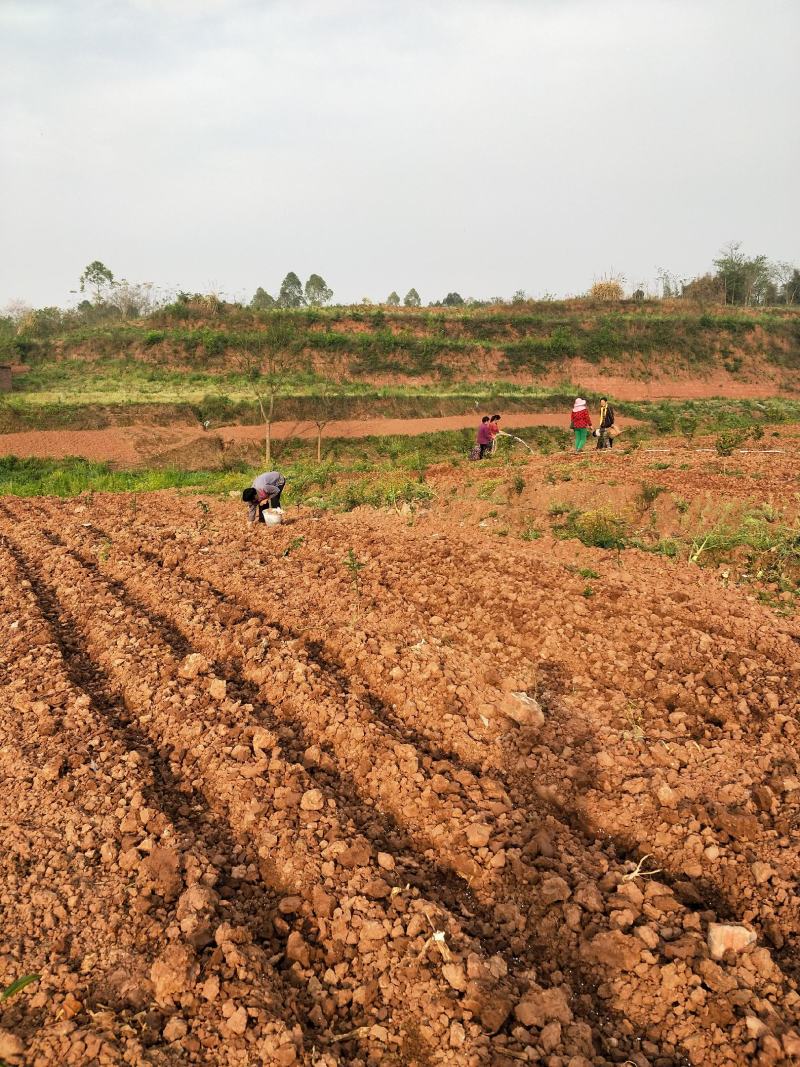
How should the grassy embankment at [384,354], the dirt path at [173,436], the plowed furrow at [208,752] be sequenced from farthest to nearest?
the grassy embankment at [384,354] < the dirt path at [173,436] < the plowed furrow at [208,752]

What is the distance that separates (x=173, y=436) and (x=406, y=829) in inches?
771

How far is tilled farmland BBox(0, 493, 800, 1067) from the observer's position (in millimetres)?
2199

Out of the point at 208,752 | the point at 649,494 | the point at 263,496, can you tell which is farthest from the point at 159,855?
the point at 649,494

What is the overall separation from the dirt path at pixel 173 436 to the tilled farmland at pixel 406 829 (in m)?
15.1

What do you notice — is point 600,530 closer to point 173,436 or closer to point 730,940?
point 730,940

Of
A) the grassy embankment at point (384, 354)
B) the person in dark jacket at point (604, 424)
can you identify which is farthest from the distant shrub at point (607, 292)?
the person in dark jacket at point (604, 424)

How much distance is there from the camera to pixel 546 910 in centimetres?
261

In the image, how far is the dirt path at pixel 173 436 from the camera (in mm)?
19062

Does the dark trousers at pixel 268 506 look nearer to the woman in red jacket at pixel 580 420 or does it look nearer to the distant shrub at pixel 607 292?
the woman in red jacket at pixel 580 420

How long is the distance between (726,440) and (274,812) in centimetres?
839

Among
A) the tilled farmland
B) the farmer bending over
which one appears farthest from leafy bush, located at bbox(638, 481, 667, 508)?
the farmer bending over

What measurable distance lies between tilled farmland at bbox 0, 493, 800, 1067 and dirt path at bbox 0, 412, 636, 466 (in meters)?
15.1

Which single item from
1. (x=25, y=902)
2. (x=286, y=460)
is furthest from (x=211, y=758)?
(x=286, y=460)

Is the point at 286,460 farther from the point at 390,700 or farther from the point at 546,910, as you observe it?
the point at 546,910
